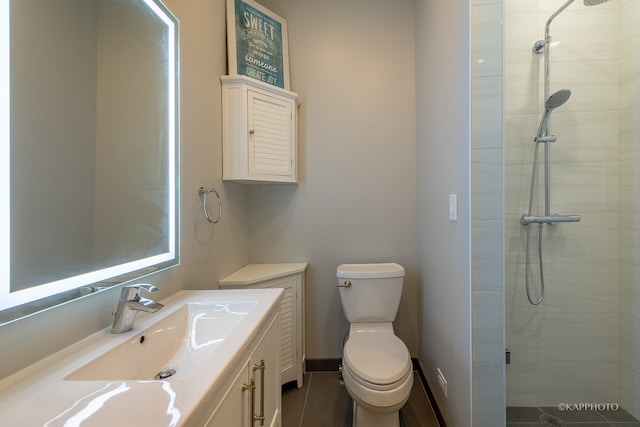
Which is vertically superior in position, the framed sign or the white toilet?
the framed sign

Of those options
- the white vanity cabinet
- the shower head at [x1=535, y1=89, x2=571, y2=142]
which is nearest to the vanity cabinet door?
the white vanity cabinet

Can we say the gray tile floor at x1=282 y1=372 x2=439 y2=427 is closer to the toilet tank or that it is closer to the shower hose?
the toilet tank

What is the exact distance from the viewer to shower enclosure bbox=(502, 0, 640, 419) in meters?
1.33

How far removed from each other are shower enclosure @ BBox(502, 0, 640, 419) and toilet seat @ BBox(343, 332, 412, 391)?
65 centimetres

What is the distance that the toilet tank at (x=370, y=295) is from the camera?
169cm

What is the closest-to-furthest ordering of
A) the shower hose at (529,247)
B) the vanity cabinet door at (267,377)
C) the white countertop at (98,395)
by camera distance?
the white countertop at (98,395) → the vanity cabinet door at (267,377) → the shower hose at (529,247)

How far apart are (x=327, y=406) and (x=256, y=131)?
1.78m

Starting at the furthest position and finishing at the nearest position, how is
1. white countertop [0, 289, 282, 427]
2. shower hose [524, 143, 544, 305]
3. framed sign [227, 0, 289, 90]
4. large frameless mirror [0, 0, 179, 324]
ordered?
framed sign [227, 0, 289, 90]
shower hose [524, 143, 544, 305]
large frameless mirror [0, 0, 179, 324]
white countertop [0, 289, 282, 427]

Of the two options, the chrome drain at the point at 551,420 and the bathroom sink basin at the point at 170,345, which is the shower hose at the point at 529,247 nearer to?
the chrome drain at the point at 551,420

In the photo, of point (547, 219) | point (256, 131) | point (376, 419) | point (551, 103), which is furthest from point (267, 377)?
point (551, 103)

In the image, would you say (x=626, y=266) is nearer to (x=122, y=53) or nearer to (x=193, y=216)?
(x=193, y=216)

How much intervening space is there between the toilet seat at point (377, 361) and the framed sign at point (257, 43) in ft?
5.78

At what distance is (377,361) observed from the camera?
128 centimetres

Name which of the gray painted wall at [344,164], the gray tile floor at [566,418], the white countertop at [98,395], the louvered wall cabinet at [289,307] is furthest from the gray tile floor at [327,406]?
the white countertop at [98,395]
